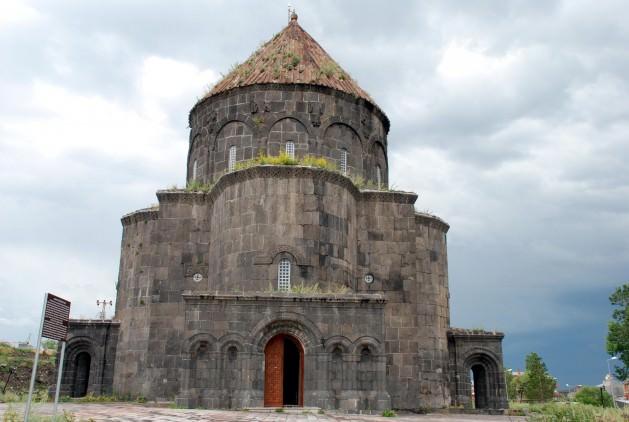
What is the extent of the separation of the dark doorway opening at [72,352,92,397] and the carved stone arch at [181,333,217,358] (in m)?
9.30

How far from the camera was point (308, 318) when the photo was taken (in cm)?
1714

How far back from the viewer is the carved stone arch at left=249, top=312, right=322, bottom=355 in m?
16.9

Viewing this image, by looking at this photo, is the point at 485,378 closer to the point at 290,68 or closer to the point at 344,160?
the point at 344,160

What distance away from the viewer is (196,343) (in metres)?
16.8

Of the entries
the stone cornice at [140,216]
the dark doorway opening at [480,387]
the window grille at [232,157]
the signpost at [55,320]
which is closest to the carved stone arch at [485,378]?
the dark doorway opening at [480,387]

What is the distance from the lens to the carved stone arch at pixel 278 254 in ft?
63.9

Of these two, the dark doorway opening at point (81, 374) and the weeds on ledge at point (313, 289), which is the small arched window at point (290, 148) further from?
the dark doorway opening at point (81, 374)

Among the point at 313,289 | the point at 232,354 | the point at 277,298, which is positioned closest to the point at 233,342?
the point at 232,354

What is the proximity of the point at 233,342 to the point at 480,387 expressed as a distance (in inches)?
488

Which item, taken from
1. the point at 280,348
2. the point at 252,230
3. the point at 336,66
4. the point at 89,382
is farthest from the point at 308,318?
the point at 336,66

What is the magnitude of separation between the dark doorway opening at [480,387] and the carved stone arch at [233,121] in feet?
44.9

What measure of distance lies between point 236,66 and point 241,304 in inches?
520

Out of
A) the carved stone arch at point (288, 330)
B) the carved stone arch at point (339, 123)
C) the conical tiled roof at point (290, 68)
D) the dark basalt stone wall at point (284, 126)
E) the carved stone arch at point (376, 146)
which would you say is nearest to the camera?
the carved stone arch at point (288, 330)

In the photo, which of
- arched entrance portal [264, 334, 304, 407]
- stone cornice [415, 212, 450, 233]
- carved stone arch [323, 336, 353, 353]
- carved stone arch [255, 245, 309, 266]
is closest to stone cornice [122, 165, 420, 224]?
stone cornice [415, 212, 450, 233]
